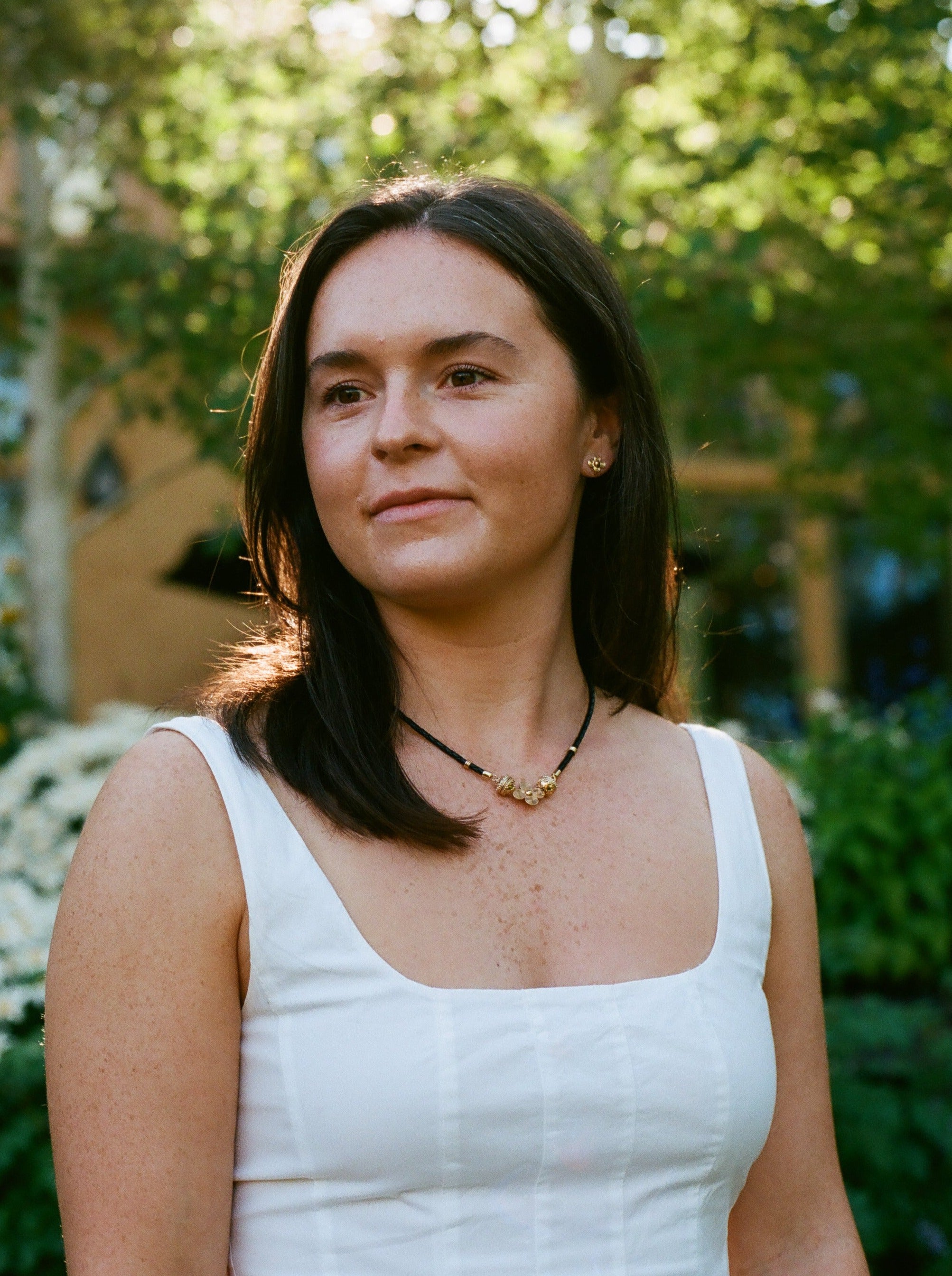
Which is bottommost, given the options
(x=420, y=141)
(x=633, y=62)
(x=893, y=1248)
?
(x=893, y=1248)

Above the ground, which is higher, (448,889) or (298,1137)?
(448,889)

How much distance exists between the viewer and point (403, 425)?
1623mm

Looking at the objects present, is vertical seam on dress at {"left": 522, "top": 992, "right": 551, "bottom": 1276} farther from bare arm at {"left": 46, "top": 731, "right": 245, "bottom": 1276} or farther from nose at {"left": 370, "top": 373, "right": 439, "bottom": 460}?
nose at {"left": 370, "top": 373, "right": 439, "bottom": 460}

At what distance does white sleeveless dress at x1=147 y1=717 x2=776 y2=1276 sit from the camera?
142 cm

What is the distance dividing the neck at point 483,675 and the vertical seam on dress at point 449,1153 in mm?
463

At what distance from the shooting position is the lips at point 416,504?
1629 millimetres

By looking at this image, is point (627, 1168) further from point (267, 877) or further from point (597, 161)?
point (597, 161)

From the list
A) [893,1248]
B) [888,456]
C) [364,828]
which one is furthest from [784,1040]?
[888,456]

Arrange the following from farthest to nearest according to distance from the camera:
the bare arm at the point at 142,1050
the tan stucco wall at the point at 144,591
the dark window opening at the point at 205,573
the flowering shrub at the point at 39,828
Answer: the tan stucco wall at the point at 144,591, the dark window opening at the point at 205,573, the flowering shrub at the point at 39,828, the bare arm at the point at 142,1050

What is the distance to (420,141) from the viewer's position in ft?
18.5

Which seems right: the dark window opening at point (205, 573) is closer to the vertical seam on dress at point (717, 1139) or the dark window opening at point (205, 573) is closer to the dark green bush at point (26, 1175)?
the dark green bush at point (26, 1175)

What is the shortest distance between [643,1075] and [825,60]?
4809 mm

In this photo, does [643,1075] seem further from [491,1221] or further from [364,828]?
[364,828]

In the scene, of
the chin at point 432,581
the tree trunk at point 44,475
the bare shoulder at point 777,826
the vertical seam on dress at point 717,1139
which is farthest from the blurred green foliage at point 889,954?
the tree trunk at point 44,475
